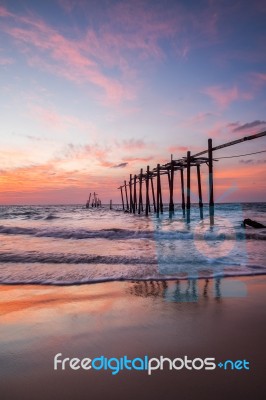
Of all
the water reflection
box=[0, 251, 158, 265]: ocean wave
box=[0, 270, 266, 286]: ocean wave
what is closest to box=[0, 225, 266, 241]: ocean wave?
box=[0, 251, 158, 265]: ocean wave

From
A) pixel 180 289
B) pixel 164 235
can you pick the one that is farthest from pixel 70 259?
pixel 164 235

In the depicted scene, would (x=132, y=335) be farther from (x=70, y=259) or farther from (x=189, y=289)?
(x=70, y=259)

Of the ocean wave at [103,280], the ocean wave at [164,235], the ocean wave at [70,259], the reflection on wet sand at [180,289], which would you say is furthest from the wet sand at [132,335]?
the ocean wave at [164,235]

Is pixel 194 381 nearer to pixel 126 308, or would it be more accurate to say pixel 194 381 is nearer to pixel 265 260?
pixel 126 308

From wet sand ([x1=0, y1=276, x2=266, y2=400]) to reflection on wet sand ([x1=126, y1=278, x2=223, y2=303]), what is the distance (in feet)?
0.05

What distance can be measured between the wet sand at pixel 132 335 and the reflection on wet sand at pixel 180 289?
14 mm

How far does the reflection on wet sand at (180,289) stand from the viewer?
143 inches

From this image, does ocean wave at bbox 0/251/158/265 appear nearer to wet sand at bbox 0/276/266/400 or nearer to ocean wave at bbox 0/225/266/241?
wet sand at bbox 0/276/266/400

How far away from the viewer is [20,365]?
6.81 ft

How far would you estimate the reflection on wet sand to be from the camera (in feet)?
11.9

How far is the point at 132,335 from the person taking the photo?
2.54 meters

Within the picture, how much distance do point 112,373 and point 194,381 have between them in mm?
590

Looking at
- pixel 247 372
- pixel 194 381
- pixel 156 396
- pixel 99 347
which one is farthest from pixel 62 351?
pixel 247 372

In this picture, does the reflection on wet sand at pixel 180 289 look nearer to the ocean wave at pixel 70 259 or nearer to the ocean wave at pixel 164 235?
the ocean wave at pixel 70 259
